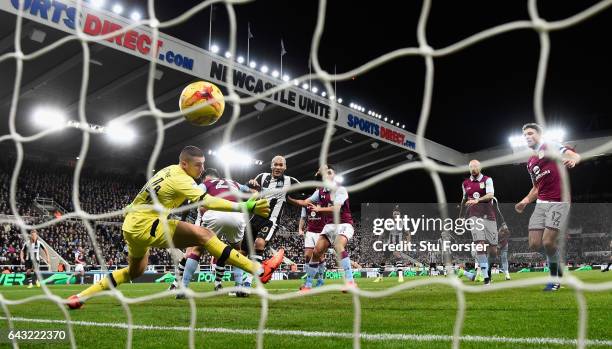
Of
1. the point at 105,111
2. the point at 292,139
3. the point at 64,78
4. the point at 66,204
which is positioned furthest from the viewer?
the point at 292,139

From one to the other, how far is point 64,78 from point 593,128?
116 feet

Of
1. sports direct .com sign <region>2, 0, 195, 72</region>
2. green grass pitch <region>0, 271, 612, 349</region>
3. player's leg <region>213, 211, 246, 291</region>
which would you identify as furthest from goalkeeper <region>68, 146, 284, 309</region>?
sports direct .com sign <region>2, 0, 195, 72</region>

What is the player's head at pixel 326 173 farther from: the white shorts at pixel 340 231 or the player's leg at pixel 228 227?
the player's leg at pixel 228 227

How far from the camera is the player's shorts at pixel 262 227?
8516mm

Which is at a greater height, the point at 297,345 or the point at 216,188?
the point at 216,188

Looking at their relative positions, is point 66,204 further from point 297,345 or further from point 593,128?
point 593,128

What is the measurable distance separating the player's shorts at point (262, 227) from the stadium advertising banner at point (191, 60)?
4906mm

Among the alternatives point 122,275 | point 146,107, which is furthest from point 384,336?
point 146,107

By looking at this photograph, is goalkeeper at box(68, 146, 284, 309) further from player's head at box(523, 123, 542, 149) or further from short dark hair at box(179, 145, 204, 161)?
player's head at box(523, 123, 542, 149)

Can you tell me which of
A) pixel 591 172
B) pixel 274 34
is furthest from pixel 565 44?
pixel 274 34

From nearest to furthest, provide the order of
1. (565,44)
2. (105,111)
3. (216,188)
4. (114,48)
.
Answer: (216,188) → (114,48) → (105,111) → (565,44)

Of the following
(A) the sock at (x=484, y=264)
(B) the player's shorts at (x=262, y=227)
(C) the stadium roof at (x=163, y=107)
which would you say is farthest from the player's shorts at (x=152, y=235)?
(C) the stadium roof at (x=163, y=107)

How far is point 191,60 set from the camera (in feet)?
Result: 66.1

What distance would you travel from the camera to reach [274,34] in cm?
3138
